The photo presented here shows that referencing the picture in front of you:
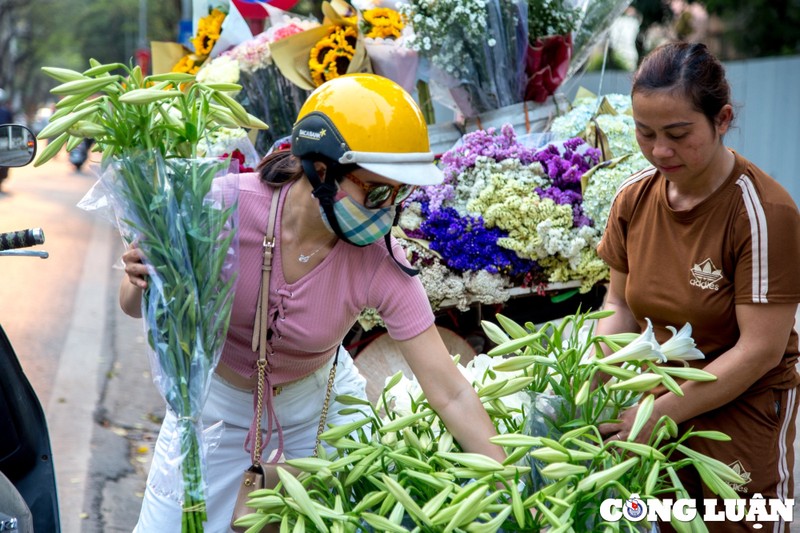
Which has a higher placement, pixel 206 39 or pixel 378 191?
pixel 206 39

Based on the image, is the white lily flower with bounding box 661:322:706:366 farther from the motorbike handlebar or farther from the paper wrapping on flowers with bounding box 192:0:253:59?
the paper wrapping on flowers with bounding box 192:0:253:59

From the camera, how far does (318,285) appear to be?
2258 mm

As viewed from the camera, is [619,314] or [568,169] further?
[568,169]

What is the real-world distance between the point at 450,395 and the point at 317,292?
403mm

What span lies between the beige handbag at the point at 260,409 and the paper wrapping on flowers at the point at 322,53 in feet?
9.01

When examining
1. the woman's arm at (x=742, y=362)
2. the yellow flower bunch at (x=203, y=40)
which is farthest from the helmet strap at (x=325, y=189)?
the yellow flower bunch at (x=203, y=40)

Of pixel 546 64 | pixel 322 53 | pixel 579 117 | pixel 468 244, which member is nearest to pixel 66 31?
pixel 322 53

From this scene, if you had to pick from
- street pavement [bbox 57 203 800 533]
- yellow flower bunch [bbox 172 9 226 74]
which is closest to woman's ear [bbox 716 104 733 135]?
street pavement [bbox 57 203 800 533]

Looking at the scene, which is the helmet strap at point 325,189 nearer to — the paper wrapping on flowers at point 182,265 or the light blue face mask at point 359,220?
the light blue face mask at point 359,220

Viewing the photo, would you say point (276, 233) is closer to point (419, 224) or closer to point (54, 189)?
point (419, 224)

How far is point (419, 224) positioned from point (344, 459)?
2.38m

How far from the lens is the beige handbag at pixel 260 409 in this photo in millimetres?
2086

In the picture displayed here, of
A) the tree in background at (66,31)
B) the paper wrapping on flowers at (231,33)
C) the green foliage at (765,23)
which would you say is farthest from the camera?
the tree in background at (66,31)

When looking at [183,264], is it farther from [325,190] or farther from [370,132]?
[370,132]
